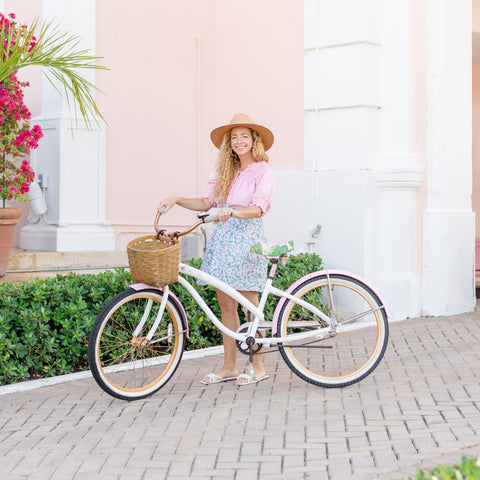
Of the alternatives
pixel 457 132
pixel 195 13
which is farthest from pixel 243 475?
pixel 195 13

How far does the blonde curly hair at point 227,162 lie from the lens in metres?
5.19

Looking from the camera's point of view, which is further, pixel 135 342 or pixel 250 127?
pixel 250 127

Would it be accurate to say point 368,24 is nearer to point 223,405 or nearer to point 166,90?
point 166,90

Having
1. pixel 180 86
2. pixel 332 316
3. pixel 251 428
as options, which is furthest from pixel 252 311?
pixel 180 86

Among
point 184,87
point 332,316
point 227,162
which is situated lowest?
point 332,316

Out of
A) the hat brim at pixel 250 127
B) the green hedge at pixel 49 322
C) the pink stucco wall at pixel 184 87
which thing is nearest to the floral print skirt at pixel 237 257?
the hat brim at pixel 250 127

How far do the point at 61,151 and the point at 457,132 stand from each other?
4.01 meters

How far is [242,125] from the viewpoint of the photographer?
513 cm

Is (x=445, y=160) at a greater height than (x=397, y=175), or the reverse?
(x=445, y=160)

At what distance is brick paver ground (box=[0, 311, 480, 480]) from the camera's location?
144 inches

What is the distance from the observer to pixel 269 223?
341 inches

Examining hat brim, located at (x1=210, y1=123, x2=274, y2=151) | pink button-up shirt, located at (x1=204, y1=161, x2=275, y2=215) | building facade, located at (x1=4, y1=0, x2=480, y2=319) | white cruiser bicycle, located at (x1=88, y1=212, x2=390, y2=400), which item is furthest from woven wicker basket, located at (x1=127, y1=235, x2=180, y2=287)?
building facade, located at (x1=4, y1=0, x2=480, y2=319)

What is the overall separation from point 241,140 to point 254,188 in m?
0.32

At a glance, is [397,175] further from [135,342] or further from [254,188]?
[135,342]
